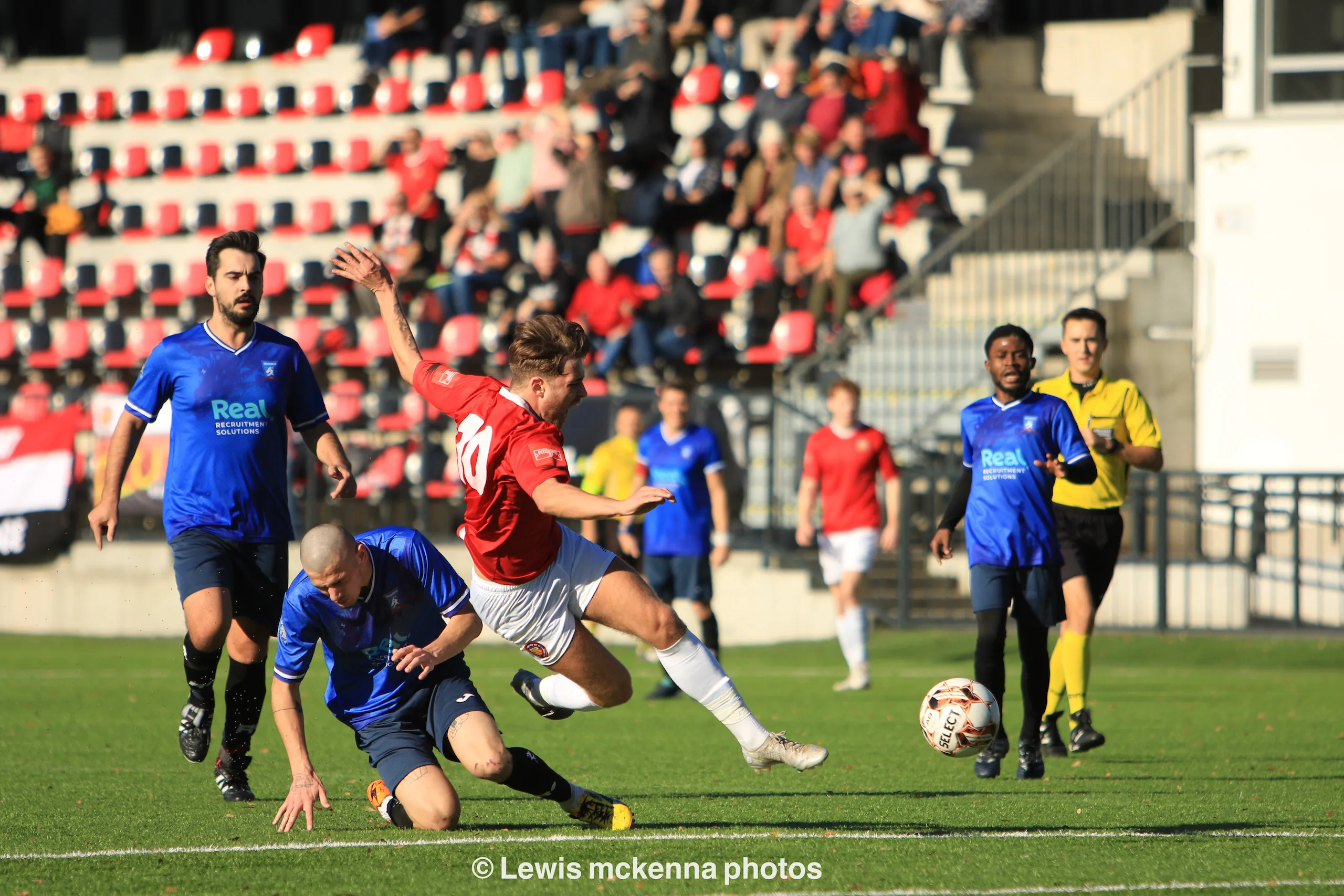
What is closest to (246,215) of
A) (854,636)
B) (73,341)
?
(73,341)

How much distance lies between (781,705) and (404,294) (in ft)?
39.6

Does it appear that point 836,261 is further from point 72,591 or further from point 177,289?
point 177,289

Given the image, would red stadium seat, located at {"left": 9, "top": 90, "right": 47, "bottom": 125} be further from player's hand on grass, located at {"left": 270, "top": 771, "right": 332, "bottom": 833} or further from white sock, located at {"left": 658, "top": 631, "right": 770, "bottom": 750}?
white sock, located at {"left": 658, "top": 631, "right": 770, "bottom": 750}


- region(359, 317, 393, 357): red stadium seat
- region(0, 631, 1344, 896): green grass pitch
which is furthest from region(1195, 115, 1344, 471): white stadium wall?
region(359, 317, 393, 357): red stadium seat

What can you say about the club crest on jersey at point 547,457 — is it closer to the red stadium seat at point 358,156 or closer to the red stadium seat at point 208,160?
the red stadium seat at point 358,156

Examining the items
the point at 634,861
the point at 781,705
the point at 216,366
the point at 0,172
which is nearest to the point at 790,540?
the point at 781,705

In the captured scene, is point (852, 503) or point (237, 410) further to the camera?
point (852, 503)

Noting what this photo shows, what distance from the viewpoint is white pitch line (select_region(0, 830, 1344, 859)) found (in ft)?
19.7

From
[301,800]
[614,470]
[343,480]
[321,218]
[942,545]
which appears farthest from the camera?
[321,218]

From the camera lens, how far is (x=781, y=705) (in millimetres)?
11516

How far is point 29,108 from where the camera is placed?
90.1ft

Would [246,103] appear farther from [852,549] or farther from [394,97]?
[852,549]

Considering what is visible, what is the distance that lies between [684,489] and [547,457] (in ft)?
22.2

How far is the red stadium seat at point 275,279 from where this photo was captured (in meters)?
23.9
